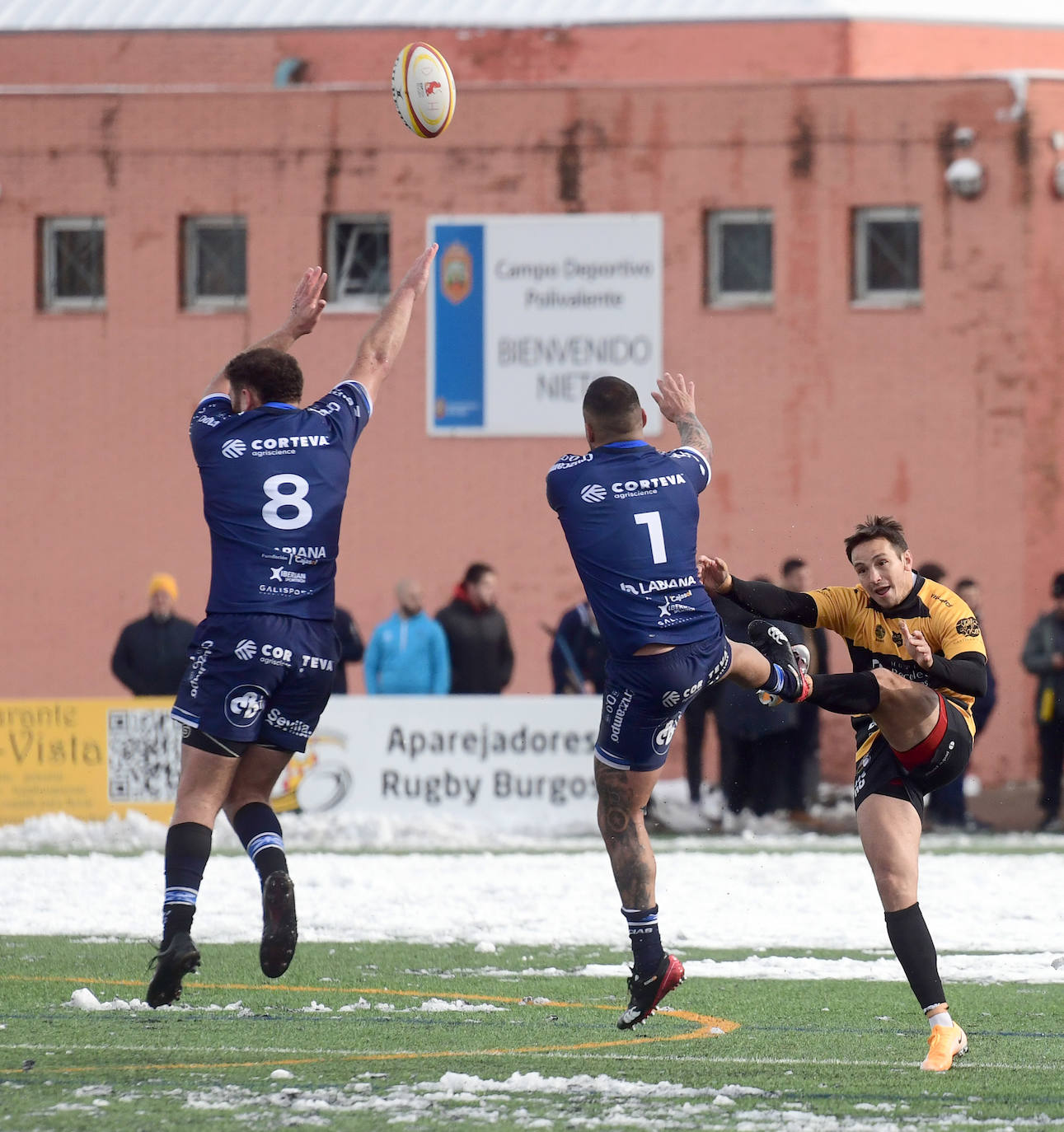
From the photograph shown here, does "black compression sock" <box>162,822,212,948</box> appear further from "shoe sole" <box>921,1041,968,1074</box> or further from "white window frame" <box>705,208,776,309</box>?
"white window frame" <box>705,208,776,309</box>

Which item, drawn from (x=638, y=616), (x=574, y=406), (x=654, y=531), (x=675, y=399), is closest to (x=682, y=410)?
(x=675, y=399)

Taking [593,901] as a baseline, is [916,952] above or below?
above

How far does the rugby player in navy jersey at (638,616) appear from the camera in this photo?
8.03 metres

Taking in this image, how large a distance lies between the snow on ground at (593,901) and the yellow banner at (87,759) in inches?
53.4

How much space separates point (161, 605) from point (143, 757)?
1414 millimetres

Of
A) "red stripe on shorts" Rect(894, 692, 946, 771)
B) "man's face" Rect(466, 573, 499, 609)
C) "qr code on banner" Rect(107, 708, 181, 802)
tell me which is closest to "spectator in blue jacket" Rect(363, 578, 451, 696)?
"man's face" Rect(466, 573, 499, 609)

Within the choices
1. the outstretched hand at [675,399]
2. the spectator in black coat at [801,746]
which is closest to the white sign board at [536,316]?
the spectator in black coat at [801,746]

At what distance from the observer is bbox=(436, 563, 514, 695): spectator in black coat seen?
1891cm

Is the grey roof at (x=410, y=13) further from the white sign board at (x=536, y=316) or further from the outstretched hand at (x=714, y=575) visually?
the outstretched hand at (x=714, y=575)

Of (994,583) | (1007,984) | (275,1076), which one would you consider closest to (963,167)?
(994,583)

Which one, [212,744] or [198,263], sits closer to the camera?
[212,744]

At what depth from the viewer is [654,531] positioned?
8.04 m

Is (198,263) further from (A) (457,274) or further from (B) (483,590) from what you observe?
(B) (483,590)

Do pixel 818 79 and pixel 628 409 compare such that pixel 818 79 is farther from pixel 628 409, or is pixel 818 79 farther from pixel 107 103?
pixel 628 409
